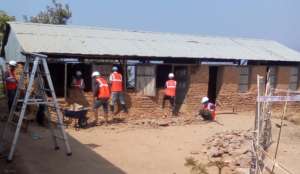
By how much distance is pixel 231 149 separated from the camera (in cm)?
919

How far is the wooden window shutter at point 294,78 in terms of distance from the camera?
18219 mm

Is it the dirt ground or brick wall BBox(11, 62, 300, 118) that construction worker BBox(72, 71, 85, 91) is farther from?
the dirt ground

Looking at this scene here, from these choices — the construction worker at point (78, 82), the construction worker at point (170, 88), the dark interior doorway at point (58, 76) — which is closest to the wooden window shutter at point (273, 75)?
A: the construction worker at point (170, 88)

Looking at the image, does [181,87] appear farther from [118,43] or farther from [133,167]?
[133,167]

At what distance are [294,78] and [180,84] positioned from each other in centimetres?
608

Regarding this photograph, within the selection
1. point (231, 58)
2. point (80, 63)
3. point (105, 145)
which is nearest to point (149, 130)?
point (105, 145)

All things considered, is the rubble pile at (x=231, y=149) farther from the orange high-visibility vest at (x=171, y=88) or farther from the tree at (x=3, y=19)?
the tree at (x=3, y=19)

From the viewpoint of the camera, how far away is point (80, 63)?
45.4ft

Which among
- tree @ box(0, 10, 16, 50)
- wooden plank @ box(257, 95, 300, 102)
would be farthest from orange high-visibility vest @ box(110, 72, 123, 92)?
tree @ box(0, 10, 16, 50)

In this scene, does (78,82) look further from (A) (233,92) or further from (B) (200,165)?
(B) (200,165)

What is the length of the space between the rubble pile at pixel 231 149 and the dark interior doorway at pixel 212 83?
5.84 m

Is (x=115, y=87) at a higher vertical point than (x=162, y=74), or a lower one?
lower

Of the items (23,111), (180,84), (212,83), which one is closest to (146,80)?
(180,84)

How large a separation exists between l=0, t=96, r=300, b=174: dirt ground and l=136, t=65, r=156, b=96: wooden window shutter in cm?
208
